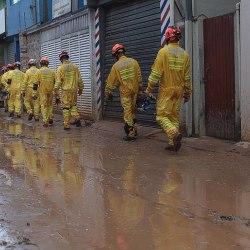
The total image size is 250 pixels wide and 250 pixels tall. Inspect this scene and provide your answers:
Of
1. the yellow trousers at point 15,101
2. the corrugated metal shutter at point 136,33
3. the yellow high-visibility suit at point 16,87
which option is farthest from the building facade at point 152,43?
the yellow trousers at point 15,101

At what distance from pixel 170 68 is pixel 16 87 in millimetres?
9857

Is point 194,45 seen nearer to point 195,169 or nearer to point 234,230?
point 195,169

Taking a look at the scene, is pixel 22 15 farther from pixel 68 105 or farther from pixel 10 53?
pixel 68 105

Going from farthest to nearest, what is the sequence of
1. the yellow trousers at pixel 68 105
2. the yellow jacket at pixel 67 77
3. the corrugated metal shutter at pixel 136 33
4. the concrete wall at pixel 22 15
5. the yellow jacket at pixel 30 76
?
the concrete wall at pixel 22 15 → the yellow jacket at pixel 30 76 → the yellow trousers at pixel 68 105 → the yellow jacket at pixel 67 77 → the corrugated metal shutter at pixel 136 33

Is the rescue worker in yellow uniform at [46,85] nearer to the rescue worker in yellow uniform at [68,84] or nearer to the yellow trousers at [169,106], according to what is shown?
the rescue worker in yellow uniform at [68,84]

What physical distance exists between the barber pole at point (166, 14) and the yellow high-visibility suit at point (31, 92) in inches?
216

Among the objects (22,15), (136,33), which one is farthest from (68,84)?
(22,15)

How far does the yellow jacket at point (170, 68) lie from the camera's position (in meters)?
8.09

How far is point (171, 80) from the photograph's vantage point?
8.16 m

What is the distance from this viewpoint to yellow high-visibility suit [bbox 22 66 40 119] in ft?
48.8

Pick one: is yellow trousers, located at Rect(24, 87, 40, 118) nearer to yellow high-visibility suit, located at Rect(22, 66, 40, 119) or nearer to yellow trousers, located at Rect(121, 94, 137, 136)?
yellow high-visibility suit, located at Rect(22, 66, 40, 119)

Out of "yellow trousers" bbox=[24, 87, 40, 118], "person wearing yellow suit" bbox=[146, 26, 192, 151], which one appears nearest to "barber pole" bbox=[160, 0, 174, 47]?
"person wearing yellow suit" bbox=[146, 26, 192, 151]

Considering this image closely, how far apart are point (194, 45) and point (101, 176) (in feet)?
12.4

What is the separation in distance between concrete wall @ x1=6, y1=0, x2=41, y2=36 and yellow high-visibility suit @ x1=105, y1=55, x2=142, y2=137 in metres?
9.22
